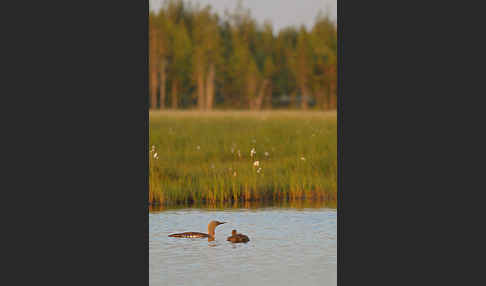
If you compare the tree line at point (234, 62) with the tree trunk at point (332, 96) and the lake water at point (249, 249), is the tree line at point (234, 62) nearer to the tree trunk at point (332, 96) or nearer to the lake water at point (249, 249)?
the tree trunk at point (332, 96)

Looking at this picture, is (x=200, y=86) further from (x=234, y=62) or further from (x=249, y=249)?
(x=249, y=249)

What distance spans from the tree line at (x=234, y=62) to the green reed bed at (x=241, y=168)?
52177mm

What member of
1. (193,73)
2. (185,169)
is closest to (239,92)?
(193,73)

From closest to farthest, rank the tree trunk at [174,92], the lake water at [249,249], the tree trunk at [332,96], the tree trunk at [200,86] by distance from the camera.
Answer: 1. the lake water at [249,249]
2. the tree trunk at [200,86]
3. the tree trunk at [332,96]
4. the tree trunk at [174,92]

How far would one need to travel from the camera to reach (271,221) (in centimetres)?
1248

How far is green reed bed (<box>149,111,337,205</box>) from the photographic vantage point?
50.4 ft

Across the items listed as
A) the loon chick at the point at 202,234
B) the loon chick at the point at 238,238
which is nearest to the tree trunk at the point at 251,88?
the loon chick at the point at 202,234

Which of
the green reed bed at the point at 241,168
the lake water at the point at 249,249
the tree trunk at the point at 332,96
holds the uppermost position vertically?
the tree trunk at the point at 332,96

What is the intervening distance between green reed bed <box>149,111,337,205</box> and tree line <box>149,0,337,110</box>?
52.2 m

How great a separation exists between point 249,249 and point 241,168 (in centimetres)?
728

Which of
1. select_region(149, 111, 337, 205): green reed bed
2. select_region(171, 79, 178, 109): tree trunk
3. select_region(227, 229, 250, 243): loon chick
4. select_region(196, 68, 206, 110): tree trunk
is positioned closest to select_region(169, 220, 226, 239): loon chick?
select_region(227, 229, 250, 243): loon chick

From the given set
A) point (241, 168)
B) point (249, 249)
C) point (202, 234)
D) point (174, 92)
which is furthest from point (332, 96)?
point (249, 249)

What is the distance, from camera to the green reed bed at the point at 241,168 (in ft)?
50.4

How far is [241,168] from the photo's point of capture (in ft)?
57.5
